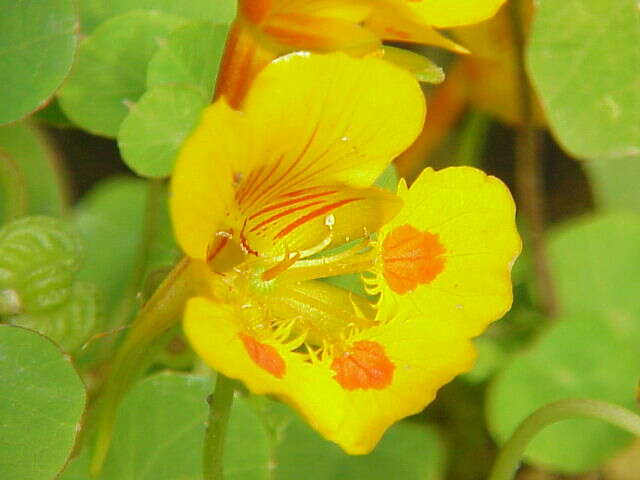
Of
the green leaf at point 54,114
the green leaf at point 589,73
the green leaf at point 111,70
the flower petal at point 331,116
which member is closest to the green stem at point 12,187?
the green leaf at point 54,114

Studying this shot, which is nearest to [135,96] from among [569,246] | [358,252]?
[358,252]

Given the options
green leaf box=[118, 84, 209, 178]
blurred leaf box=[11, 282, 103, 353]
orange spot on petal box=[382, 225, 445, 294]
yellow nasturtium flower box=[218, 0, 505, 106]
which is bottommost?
blurred leaf box=[11, 282, 103, 353]

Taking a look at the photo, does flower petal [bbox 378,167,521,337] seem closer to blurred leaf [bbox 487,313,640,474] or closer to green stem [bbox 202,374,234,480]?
green stem [bbox 202,374,234,480]

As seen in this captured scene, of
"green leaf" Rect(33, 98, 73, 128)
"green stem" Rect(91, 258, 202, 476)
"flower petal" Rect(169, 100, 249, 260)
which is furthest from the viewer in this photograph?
"green leaf" Rect(33, 98, 73, 128)

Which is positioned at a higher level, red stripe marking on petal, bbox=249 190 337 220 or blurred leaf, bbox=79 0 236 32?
blurred leaf, bbox=79 0 236 32

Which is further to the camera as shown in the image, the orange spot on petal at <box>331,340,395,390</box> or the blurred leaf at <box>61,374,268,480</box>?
the blurred leaf at <box>61,374,268,480</box>

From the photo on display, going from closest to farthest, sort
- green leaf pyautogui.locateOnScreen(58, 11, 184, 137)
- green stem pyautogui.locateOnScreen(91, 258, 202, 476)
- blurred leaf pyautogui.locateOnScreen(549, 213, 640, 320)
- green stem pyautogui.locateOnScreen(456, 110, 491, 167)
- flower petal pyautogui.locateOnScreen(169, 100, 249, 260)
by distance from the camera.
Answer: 1. flower petal pyautogui.locateOnScreen(169, 100, 249, 260)
2. green stem pyautogui.locateOnScreen(91, 258, 202, 476)
3. green leaf pyautogui.locateOnScreen(58, 11, 184, 137)
4. blurred leaf pyautogui.locateOnScreen(549, 213, 640, 320)
5. green stem pyautogui.locateOnScreen(456, 110, 491, 167)

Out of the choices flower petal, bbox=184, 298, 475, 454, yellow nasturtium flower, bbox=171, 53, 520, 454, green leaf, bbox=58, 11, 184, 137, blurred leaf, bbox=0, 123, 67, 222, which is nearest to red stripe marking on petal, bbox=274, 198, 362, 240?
yellow nasturtium flower, bbox=171, 53, 520, 454
